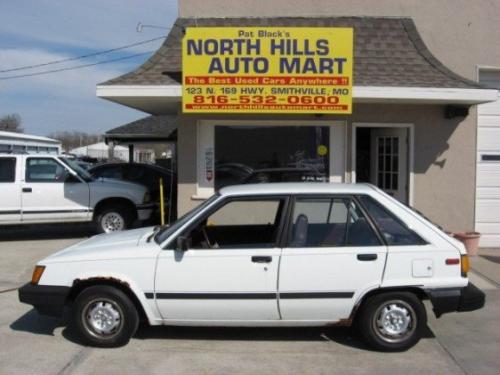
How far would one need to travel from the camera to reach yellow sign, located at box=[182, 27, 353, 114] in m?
9.20

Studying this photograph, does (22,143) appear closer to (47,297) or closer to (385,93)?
(385,93)

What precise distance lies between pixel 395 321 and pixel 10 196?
350 inches

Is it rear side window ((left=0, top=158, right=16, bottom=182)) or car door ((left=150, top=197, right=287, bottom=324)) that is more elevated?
rear side window ((left=0, top=158, right=16, bottom=182))

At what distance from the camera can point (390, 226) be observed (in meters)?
5.23

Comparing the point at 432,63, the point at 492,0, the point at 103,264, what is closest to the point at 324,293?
the point at 103,264

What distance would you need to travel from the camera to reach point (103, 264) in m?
5.16

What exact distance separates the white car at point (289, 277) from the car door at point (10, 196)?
6806 mm

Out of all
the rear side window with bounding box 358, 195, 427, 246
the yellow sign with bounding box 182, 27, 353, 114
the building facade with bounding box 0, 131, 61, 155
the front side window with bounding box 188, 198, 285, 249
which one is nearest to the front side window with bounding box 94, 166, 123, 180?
the yellow sign with bounding box 182, 27, 353, 114

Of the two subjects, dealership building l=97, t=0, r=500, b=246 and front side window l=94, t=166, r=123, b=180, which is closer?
dealership building l=97, t=0, r=500, b=246

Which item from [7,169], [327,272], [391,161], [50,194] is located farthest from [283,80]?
[7,169]

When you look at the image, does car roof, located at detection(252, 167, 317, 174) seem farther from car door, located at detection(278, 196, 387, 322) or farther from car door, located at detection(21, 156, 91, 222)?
car door, located at detection(278, 196, 387, 322)

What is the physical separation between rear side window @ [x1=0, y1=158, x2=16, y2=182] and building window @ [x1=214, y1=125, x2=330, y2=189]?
4374mm

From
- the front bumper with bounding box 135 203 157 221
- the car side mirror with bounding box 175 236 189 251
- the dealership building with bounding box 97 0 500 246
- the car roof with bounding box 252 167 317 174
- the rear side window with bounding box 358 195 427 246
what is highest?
the dealership building with bounding box 97 0 500 246

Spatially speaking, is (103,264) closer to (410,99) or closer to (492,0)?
(410,99)
